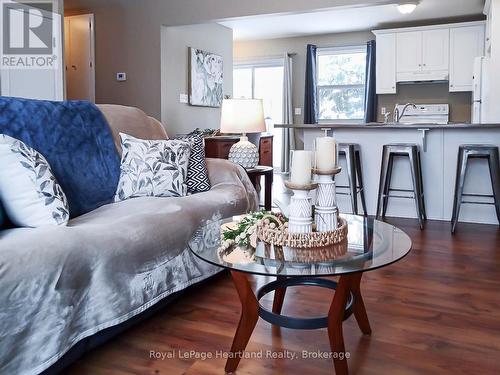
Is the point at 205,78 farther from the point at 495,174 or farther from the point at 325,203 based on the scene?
the point at 325,203

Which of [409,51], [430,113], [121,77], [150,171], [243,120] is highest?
[409,51]

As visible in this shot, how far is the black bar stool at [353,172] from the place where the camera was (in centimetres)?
451

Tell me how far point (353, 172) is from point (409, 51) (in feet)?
11.3

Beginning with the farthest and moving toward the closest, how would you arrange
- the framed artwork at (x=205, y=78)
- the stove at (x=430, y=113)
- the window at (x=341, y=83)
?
1. the window at (x=341, y=83)
2. the stove at (x=430, y=113)
3. the framed artwork at (x=205, y=78)

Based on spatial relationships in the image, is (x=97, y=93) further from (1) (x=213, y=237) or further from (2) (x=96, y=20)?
(1) (x=213, y=237)

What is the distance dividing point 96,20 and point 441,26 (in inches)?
189

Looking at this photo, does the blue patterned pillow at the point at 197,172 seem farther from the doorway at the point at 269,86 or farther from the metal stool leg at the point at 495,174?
the doorway at the point at 269,86

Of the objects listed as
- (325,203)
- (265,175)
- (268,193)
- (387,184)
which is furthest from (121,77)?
(325,203)

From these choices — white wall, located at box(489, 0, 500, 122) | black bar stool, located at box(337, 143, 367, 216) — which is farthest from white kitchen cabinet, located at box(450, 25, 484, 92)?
black bar stool, located at box(337, 143, 367, 216)

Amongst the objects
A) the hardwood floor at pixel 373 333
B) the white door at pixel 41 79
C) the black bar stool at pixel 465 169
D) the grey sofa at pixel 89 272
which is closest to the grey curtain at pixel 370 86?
the black bar stool at pixel 465 169

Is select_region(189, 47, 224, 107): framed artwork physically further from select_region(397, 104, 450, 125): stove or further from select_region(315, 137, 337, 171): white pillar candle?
select_region(315, 137, 337, 171): white pillar candle

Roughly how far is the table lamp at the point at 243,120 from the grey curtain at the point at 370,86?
4.45 m

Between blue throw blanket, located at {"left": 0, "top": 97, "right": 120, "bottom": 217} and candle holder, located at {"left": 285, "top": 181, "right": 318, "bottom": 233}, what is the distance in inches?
45.6

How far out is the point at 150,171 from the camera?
267 centimetres
